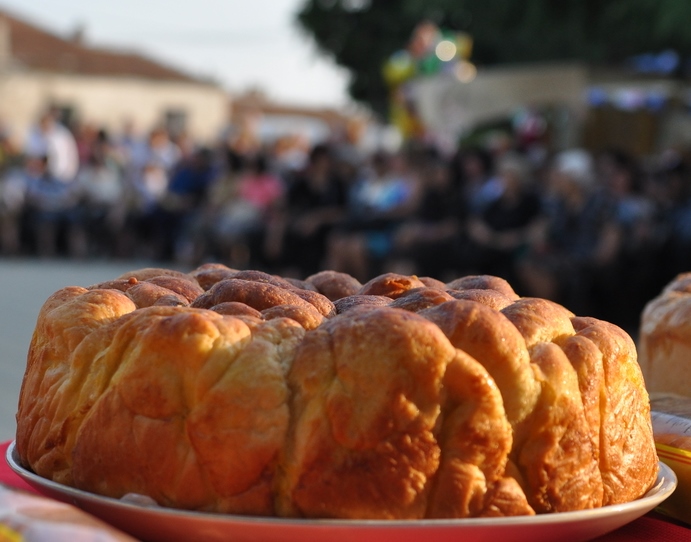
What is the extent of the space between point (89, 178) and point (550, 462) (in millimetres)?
17183

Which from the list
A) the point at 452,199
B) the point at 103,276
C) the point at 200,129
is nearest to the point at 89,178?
the point at 103,276

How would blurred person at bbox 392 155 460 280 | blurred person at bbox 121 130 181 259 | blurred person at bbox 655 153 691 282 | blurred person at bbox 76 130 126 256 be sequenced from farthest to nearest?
blurred person at bbox 76 130 126 256 < blurred person at bbox 121 130 181 259 < blurred person at bbox 392 155 460 280 < blurred person at bbox 655 153 691 282

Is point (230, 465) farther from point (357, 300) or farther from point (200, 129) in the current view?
point (200, 129)

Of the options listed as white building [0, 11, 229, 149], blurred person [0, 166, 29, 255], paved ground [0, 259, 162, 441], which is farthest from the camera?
white building [0, 11, 229, 149]

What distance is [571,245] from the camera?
8859mm

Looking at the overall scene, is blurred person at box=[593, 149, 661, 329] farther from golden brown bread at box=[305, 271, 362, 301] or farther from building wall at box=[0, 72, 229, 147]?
building wall at box=[0, 72, 229, 147]

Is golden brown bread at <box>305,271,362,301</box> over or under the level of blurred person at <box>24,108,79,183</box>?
over

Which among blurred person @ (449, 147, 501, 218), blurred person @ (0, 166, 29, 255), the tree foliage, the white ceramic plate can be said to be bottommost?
blurred person @ (0, 166, 29, 255)

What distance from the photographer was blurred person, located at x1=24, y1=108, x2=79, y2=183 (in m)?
17.4

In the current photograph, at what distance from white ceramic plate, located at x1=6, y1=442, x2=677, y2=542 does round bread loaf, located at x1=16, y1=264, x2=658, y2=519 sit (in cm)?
3

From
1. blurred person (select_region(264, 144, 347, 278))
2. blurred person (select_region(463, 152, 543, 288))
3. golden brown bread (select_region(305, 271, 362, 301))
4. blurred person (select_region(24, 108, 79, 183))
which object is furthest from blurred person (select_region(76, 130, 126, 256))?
golden brown bread (select_region(305, 271, 362, 301))

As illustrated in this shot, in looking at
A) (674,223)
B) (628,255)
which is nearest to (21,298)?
(628,255)

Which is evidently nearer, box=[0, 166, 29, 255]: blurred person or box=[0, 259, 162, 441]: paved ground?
box=[0, 259, 162, 441]: paved ground

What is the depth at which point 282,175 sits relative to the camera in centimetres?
1405
